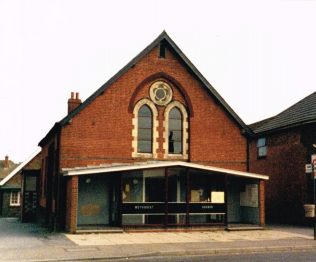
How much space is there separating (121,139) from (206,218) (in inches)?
238

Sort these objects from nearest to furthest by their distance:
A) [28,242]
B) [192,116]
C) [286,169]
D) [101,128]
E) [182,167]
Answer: [28,242] < [182,167] < [101,128] < [192,116] < [286,169]

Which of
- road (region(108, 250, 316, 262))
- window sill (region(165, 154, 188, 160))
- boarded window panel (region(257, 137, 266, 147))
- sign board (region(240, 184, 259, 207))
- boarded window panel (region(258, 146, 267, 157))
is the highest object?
boarded window panel (region(257, 137, 266, 147))

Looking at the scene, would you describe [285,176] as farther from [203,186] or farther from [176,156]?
[176,156]

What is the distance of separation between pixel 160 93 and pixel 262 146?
940cm

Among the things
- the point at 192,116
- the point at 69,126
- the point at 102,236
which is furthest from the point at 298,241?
the point at 69,126

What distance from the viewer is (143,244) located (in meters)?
16.5

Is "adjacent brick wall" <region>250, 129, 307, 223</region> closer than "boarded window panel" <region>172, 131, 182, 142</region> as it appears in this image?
No

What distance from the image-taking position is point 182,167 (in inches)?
856

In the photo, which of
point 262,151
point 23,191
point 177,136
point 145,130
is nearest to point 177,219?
point 177,136

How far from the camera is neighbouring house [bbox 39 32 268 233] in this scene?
860 inches

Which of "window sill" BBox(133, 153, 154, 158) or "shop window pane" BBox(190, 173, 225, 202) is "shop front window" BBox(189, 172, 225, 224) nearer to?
"shop window pane" BBox(190, 173, 225, 202)

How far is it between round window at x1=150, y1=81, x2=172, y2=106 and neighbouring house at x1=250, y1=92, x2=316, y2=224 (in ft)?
24.0

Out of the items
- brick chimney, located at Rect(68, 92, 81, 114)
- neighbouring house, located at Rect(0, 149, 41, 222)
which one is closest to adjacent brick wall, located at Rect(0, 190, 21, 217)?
neighbouring house, located at Rect(0, 149, 41, 222)

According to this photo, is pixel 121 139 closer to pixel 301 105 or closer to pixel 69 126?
pixel 69 126
